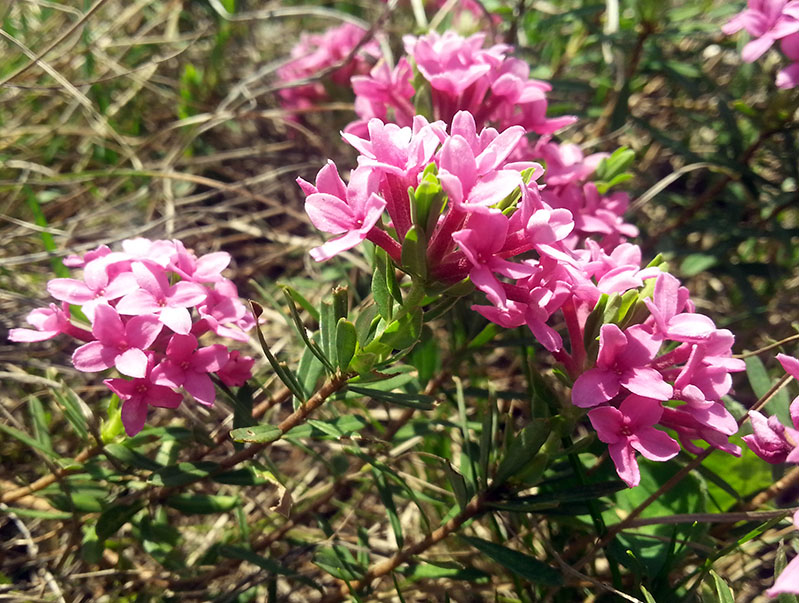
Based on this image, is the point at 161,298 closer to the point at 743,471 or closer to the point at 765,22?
the point at 743,471

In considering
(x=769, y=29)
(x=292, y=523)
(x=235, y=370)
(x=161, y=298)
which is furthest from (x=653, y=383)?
(x=769, y=29)

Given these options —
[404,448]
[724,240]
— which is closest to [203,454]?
[404,448]

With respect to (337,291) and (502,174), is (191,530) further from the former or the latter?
(502,174)

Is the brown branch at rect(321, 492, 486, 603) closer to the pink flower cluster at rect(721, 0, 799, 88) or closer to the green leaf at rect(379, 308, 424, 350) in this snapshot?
the green leaf at rect(379, 308, 424, 350)

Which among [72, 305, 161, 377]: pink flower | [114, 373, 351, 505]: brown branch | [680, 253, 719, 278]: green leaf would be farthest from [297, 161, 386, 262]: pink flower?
[680, 253, 719, 278]: green leaf

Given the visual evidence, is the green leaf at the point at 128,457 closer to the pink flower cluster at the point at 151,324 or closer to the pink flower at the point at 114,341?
the pink flower cluster at the point at 151,324

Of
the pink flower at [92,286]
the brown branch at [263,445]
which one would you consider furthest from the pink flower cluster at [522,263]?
the pink flower at [92,286]
